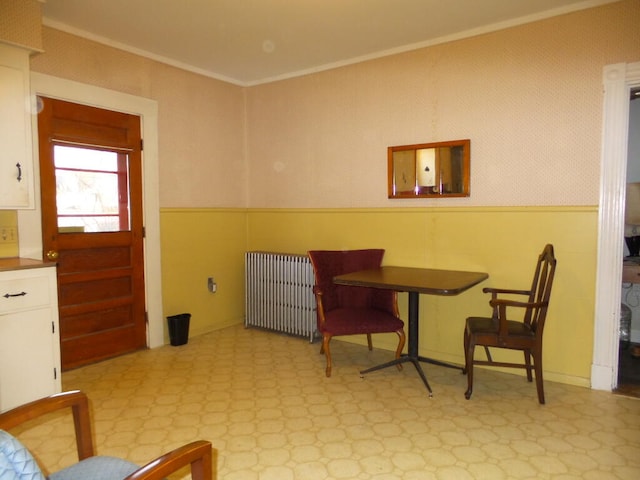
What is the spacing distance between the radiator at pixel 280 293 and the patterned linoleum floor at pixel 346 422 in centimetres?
62

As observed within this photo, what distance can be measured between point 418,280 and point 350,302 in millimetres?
887

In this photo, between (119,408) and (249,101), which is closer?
(119,408)

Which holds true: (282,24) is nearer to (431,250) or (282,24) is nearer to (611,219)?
(431,250)

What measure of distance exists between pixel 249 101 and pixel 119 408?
333 centimetres

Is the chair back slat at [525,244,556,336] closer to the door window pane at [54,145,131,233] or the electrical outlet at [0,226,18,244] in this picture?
the door window pane at [54,145,131,233]

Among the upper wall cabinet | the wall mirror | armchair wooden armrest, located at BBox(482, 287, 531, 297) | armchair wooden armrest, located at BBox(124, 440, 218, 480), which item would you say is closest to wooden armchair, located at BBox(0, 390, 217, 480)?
armchair wooden armrest, located at BBox(124, 440, 218, 480)

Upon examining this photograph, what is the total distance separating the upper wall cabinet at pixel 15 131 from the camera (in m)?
2.76

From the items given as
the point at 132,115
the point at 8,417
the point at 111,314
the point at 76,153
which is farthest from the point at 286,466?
the point at 132,115

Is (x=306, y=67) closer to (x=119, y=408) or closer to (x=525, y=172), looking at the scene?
(x=525, y=172)

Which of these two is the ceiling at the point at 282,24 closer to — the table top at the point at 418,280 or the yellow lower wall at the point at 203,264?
the yellow lower wall at the point at 203,264

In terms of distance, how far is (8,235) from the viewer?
311 centimetres

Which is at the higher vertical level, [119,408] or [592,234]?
[592,234]

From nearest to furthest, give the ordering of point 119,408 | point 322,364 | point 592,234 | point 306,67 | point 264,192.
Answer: point 119,408 < point 592,234 < point 322,364 < point 306,67 < point 264,192

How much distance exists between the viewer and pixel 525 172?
10.9 feet
